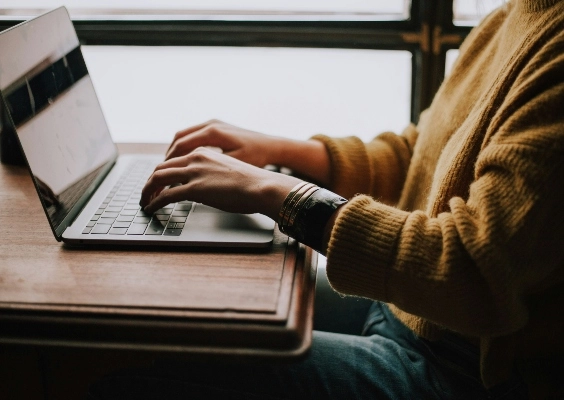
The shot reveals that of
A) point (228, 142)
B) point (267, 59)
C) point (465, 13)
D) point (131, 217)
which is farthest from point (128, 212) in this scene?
point (465, 13)

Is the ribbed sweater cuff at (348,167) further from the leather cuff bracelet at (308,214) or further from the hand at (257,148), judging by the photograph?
the leather cuff bracelet at (308,214)

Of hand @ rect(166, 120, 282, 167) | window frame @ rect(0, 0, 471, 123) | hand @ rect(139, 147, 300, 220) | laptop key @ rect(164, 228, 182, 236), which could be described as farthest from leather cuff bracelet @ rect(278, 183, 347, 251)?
window frame @ rect(0, 0, 471, 123)

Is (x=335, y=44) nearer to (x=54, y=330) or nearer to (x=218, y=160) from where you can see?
(x=218, y=160)

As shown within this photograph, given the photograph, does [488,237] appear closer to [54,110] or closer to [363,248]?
[363,248]

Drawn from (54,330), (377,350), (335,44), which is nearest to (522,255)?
(377,350)

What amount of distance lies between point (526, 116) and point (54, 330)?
0.60m

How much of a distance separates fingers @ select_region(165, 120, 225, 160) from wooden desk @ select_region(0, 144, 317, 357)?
249mm

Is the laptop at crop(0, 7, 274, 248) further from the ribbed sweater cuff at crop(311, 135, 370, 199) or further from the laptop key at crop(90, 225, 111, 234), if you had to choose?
the ribbed sweater cuff at crop(311, 135, 370, 199)

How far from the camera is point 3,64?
0.75 meters

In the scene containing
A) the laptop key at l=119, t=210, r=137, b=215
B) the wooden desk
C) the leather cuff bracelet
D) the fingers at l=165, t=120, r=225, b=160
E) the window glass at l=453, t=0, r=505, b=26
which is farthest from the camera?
the window glass at l=453, t=0, r=505, b=26

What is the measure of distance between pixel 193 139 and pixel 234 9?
1.97 feet

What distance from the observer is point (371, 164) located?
104 cm

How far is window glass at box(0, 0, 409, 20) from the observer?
4.50 feet

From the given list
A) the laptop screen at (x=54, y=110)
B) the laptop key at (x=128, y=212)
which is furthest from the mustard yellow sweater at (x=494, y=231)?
the laptop screen at (x=54, y=110)
